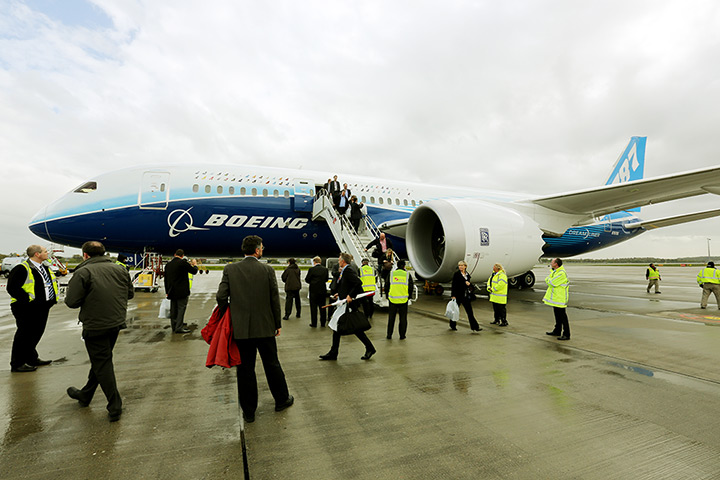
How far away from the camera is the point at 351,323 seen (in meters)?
4.40

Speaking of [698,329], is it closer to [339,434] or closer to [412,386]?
[412,386]

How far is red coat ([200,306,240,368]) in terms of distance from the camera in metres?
2.98

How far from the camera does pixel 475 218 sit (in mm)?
A: 8727

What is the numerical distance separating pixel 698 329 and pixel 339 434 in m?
7.18

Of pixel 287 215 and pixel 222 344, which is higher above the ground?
pixel 287 215

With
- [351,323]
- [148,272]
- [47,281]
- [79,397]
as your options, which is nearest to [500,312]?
[351,323]

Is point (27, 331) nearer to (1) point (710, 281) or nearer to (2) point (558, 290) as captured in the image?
(2) point (558, 290)

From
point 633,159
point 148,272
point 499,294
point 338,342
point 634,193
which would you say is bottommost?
point 338,342

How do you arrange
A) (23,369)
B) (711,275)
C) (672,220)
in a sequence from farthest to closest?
(672,220), (711,275), (23,369)

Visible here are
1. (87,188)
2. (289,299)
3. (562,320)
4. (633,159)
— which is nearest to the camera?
(562,320)

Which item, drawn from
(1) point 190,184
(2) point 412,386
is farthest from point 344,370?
(1) point 190,184

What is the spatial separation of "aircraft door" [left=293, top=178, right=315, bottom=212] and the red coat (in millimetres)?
8011

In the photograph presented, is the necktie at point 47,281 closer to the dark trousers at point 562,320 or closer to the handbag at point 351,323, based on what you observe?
the handbag at point 351,323

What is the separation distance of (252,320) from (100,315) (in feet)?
4.30
